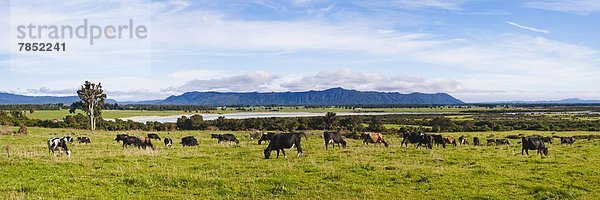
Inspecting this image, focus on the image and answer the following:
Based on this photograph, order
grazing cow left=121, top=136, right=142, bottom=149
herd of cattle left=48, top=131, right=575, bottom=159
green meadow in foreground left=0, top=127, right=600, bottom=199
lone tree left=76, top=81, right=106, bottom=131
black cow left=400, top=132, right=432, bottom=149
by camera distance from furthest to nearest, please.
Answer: lone tree left=76, top=81, right=106, bottom=131
black cow left=400, top=132, right=432, bottom=149
grazing cow left=121, top=136, right=142, bottom=149
herd of cattle left=48, top=131, right=575, bottom=159
green meadow in foreground left=0, top=127, right=600, bottom=199

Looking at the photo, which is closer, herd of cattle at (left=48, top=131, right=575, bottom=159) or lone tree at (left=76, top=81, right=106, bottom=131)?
herd of cattle at (left=48, top=131, right=575, bottom=159)

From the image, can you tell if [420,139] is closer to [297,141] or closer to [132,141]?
[297,141]

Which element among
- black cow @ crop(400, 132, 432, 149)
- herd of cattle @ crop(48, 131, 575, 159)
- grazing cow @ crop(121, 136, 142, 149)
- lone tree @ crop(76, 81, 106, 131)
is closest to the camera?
herd of cattle @ crop(48, 131, 575, 159)

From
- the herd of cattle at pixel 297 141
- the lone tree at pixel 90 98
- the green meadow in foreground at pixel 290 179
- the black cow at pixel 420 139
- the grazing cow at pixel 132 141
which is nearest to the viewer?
the green meadow in foreground at pixel 290 179

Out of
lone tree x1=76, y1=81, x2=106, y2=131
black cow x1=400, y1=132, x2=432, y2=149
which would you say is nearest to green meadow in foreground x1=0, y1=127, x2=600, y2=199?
black cow x1=400, y1=132, x2=432, y2=149

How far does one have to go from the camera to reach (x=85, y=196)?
14891mm

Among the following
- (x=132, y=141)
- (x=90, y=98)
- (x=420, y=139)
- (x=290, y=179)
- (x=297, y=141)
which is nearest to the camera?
(x=290, y=179)

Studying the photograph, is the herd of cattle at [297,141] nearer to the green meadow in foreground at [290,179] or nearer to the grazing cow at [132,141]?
the grazing cow at [132,141]

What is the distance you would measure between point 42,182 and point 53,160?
19.1ft

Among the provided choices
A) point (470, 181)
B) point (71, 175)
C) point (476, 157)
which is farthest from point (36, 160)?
point (476, 157)

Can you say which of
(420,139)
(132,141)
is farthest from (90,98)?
(420,139)

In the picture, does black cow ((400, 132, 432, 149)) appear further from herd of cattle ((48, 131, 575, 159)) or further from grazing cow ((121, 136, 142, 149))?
grazing cow ((121, 136, 142, 149))

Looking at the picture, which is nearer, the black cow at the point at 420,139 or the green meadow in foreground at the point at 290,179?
the green meadow in foreground at the point at 290,179

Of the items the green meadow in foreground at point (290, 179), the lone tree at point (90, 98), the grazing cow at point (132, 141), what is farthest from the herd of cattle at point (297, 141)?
the lone tree at point (90, 98)
